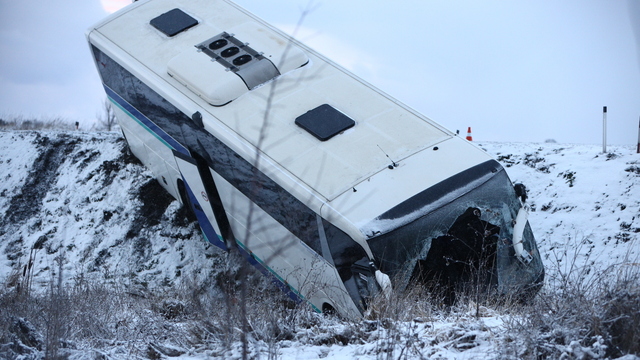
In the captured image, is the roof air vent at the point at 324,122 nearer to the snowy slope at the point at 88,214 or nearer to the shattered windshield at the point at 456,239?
the shattered windshield at the point at 456,239

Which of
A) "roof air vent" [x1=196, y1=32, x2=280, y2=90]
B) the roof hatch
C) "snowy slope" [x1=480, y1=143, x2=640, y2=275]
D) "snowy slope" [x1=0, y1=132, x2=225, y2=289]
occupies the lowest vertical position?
"snowy slope" [x1=0, y1=132, x2=225, y2=289]

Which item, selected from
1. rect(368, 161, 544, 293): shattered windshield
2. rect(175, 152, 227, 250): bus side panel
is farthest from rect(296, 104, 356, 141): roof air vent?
rect(175, 152, 227, 250): bus side panel

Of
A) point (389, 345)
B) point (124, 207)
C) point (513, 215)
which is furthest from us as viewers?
point (124, 207)

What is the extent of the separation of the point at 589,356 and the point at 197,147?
250 inches

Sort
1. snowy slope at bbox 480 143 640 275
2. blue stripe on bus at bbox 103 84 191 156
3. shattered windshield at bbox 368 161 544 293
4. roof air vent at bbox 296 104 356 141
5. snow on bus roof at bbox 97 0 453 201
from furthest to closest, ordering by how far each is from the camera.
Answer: blue stripe on bus at bbox 103 84 191 156 → snowy slope at bbox 480 143 640 275 → roof air vent at bbox 296 104 356 141 → snow on bus roof at bbox 97 0 453 201 → shattered windshield at bbox 368 161 544 293

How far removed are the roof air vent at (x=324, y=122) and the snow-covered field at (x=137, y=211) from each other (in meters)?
2.85

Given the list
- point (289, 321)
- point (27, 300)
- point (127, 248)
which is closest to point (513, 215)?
point (289, 321)

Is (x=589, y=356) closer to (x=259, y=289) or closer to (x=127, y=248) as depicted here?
(x=259, y=289)

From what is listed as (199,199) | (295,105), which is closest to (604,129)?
(295,105)

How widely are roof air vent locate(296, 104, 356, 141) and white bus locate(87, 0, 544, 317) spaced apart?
2 cm

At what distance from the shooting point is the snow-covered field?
10.0 metres

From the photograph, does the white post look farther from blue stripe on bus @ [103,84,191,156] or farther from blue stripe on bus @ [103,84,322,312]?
blue stripe on bus @ [103,84,191,156]

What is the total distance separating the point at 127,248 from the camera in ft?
36.8

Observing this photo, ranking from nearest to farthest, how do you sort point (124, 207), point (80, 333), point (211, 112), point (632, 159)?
point (80, 333)
point (211, 112)
point (632, 159)
point (124, 207)
